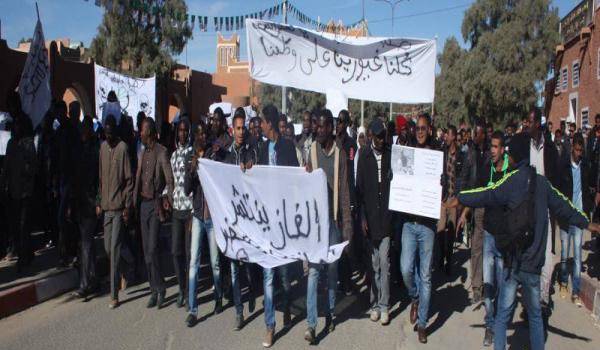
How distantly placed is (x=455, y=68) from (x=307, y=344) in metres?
33.5

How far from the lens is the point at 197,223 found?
5648mm

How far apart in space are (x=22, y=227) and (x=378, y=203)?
4.64 metres

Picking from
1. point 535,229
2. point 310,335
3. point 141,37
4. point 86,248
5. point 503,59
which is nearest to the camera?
point 535,229

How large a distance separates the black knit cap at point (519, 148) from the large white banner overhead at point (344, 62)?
332cm

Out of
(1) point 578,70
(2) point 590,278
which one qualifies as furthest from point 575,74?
(2) point 590,278

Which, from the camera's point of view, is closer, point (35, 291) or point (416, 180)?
point (416, 180)

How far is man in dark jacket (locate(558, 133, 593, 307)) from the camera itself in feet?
21.2

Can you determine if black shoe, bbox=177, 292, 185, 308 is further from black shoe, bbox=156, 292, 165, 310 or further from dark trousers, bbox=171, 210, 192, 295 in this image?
black shoe, bbox=156, 292, 165, 310

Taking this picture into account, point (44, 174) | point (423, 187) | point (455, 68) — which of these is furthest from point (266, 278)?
point (455, 68)

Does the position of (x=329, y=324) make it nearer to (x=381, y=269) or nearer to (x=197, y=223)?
(x=381, y=269)

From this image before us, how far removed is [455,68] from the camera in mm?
35781

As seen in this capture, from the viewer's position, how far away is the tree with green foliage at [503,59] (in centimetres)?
3319

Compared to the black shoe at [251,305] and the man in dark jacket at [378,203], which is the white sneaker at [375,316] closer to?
the man in dark jacket at [378,203]

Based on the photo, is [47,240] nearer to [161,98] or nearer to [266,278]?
[266,278]
